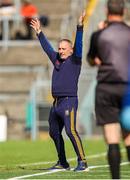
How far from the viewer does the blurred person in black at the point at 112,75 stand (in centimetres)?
938

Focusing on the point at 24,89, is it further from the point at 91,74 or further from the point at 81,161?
the point at 81,161

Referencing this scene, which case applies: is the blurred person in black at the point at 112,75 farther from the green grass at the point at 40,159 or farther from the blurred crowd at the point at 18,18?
the blurred crowd at the point at 18,18

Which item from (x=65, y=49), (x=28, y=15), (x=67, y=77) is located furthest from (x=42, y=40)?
(x=28, y=15)

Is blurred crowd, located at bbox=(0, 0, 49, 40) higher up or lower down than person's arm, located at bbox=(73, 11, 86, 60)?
lower down

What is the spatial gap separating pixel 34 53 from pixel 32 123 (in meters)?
3.86

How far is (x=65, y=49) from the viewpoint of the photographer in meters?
12.9

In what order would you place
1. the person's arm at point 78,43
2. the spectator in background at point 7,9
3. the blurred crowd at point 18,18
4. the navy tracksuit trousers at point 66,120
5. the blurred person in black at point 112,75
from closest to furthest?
the blurred person in black at point 112,75
the person's arm at point 78,43
the navy tracksuit trousers at point 66,120
the blurred crowd at point 18,18
the spectator in background at point 7,9

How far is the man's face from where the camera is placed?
1289 cm

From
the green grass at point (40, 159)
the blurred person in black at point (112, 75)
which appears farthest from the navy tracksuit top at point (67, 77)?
the blurred person in black at point (112, 75)

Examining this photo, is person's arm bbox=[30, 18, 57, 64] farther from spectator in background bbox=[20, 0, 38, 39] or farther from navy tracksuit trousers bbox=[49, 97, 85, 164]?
spectator in background bbox=[20, 0, 38, 39]

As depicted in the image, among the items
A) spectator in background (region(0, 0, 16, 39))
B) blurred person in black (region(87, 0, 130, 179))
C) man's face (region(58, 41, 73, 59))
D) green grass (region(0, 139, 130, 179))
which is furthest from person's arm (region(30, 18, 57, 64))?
spectator in background (region(0, 0, 16, 39))

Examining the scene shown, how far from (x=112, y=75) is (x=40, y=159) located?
305 inches

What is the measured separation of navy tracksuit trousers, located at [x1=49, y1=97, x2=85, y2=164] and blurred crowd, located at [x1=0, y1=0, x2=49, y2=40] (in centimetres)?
1694

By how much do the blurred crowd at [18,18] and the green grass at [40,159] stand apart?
7832 mm
